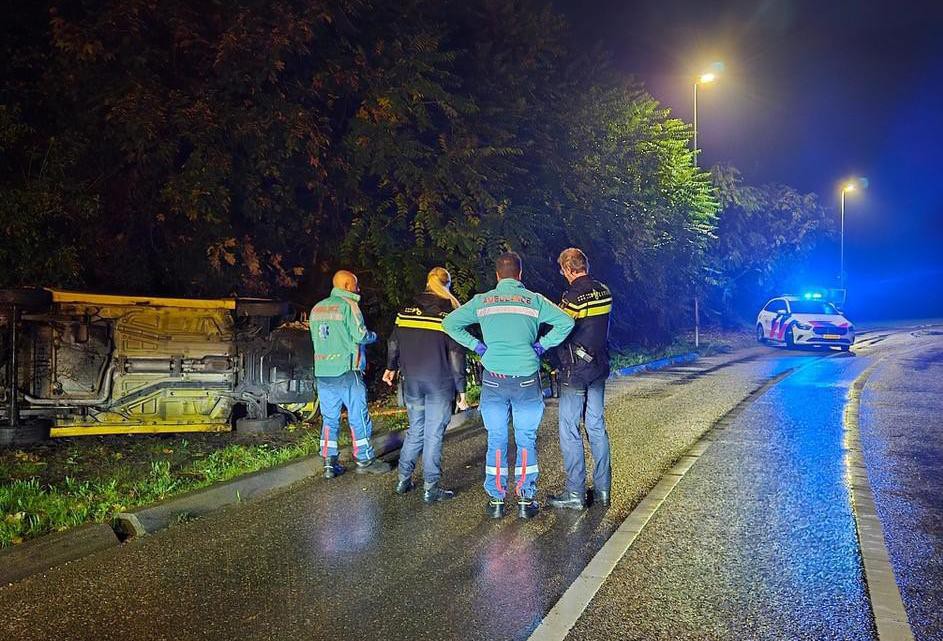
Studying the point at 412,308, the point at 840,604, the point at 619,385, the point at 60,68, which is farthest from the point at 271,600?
the point at 619,385

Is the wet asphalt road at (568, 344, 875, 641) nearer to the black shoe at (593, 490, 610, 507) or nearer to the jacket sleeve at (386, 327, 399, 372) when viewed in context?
the black shoe at (593, 490, 610, 507)

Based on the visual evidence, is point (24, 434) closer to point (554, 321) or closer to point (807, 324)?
point (554, 321)

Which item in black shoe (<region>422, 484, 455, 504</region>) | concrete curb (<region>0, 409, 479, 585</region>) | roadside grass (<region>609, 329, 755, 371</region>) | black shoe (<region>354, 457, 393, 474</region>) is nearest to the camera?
concrete curb (<region>0, 409, 479, 585</region>)

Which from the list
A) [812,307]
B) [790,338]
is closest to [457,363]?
[790,338]

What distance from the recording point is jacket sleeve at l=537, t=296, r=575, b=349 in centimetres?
546

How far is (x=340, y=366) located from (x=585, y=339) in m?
2.28

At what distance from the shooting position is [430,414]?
6043mm

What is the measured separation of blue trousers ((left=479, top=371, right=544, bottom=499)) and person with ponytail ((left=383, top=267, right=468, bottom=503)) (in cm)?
43

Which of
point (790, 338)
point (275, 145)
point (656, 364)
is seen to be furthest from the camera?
point (790, 338)

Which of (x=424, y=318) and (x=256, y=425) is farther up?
(x=424, y=318)

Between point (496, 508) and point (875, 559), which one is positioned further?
point (496, 508)

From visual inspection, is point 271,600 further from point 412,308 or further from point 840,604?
point 840,604

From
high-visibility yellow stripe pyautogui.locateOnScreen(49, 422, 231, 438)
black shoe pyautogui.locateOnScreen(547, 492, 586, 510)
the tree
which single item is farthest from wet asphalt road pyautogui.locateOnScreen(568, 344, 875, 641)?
the tree

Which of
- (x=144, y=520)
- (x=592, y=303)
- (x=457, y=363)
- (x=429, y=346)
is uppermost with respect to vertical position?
(x=592, y=303)
